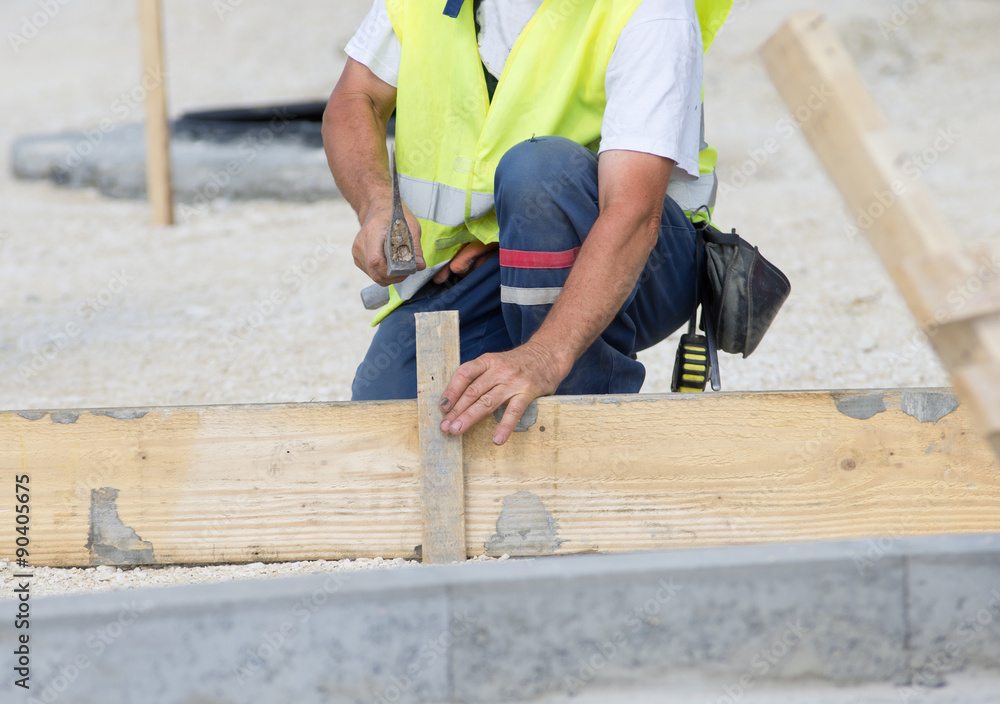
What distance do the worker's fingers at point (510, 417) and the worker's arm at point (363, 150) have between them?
55 cm

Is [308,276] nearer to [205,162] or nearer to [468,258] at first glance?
[205,162]

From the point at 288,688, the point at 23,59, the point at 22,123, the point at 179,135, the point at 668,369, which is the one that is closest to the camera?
the point at 288,688

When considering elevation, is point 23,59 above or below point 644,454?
above

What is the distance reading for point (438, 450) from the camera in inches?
64.2

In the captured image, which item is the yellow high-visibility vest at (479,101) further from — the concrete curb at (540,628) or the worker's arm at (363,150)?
the concrete curb at (540,628)

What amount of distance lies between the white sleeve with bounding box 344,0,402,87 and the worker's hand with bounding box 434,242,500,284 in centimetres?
49

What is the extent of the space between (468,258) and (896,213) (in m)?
1.42

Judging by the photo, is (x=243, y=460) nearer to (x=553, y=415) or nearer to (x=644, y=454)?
(x=553, y=415)

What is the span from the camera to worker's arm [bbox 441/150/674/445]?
1593mm

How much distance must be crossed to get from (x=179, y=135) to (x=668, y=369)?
494cm

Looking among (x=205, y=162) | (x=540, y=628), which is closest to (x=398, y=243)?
(x=540, y=628)

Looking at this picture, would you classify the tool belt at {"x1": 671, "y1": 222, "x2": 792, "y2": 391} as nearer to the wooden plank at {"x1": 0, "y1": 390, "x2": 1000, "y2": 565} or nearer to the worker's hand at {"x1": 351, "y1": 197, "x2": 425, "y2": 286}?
the wooden plank at {"x1": 0, "y1": 390, "x2": 1000, "y2": 565}

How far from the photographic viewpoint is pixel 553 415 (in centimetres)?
166

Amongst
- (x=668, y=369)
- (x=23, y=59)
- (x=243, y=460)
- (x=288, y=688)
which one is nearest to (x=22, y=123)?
(x=23, y=59)
